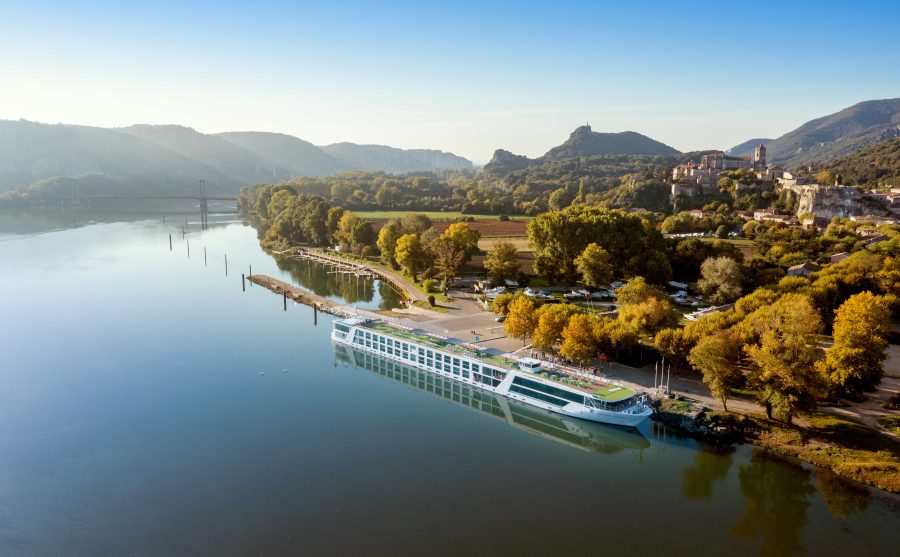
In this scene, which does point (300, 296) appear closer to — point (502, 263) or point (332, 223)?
point (502, 263)

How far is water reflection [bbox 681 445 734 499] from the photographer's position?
2477cm

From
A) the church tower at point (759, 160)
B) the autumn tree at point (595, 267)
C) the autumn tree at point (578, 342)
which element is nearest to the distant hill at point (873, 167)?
the church tower at point (759, 160)

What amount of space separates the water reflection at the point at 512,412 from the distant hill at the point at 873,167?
89.0 metres

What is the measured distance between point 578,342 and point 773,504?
1278cm

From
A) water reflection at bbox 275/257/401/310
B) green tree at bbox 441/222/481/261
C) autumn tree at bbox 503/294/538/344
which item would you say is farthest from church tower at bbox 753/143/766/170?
autumn tree at bbox 503/294/538/344

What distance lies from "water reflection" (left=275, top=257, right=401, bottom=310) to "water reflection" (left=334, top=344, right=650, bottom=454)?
15291 millimetres

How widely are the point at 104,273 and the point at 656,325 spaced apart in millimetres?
58497

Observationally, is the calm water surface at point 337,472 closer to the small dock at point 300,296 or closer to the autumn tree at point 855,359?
the autumn tree at point 855,359

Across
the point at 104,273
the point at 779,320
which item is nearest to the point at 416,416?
the point at 779,320

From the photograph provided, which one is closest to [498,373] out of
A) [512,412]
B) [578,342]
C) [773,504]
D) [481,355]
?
[481,355]

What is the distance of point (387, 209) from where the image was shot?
4761 inches

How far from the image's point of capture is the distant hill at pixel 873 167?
9819cm

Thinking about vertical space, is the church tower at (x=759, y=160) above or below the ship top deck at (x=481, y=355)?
above

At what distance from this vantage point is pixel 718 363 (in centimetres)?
2905
